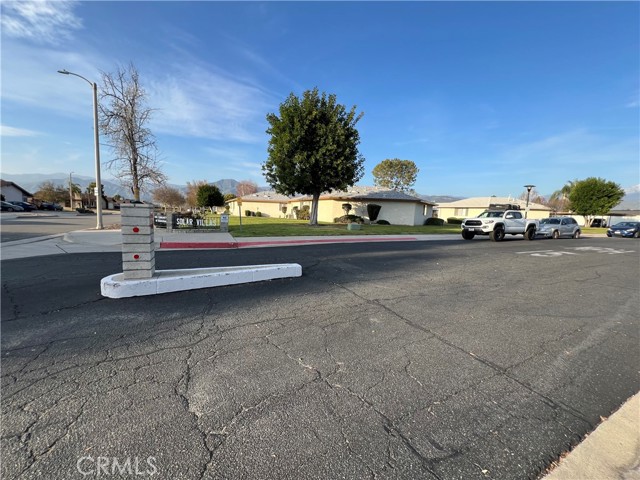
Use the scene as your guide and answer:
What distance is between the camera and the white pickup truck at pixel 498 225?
17219 mm

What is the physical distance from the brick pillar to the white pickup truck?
700 inches

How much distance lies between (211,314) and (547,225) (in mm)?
25314

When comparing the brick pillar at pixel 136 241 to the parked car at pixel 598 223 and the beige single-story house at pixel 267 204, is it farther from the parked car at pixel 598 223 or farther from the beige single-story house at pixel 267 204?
the parked car at pixel 598 223

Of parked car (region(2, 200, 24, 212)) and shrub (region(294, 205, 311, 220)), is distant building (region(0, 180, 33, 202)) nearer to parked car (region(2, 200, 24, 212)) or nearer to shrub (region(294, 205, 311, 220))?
parked car (region(2, 200, 24, 212))

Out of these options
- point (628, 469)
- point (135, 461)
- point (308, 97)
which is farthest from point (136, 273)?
point (308, 97)

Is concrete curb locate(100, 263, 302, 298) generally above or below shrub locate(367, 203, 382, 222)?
below

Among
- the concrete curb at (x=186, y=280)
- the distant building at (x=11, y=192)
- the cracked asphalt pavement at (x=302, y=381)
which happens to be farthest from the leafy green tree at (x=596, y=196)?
the distant building at (x=11, y=192)

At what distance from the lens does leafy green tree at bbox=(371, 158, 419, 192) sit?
56.8 m

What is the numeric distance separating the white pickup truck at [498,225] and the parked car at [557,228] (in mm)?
3680

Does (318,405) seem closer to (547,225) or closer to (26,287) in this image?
(26,287)

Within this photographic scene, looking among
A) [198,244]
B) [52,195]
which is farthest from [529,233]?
[52,195]

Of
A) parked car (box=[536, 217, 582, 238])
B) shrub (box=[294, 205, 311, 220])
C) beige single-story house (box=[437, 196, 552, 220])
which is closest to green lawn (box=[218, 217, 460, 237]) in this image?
parked car (box=[536, 217, 582, 238])

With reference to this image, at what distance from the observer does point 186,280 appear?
18.0 feet

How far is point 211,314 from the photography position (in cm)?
441
